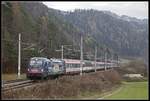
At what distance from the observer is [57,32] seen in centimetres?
8819

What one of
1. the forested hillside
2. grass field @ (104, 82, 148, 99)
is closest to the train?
the forested hillside

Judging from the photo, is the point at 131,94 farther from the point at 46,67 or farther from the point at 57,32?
the point at 57,32

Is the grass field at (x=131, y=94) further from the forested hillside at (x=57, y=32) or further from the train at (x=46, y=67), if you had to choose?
the train at (x=46, y=67)

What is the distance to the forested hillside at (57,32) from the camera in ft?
177

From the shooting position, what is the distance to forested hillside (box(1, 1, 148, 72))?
54.1 m

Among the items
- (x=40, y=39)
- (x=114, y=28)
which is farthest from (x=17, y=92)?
(x=114, y=28)

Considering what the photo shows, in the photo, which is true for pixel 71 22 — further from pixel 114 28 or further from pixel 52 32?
pixel 52 32

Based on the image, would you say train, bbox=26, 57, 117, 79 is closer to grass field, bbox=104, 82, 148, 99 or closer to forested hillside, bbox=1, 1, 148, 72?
forested hillside, bbox=1, 1, 148, 72

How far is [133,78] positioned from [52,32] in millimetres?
19720

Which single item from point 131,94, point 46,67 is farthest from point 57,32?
point 131,94

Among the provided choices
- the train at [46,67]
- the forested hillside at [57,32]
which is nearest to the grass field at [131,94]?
the forested hillside at [57,32]

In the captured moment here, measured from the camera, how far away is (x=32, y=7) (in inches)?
3310

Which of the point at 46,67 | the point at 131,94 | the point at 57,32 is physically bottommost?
the point at 131,94

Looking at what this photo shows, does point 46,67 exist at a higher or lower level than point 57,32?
lower
